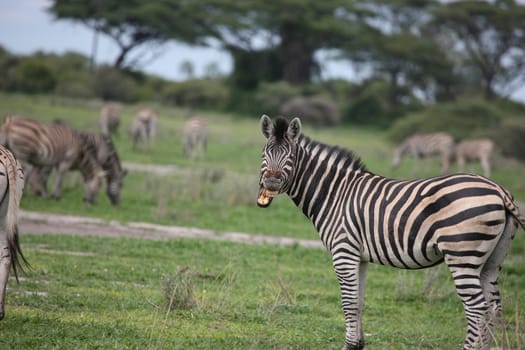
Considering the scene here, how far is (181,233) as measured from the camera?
574 inches

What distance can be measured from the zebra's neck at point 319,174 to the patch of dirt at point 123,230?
20.8 feet

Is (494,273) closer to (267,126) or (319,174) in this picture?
(319,174)

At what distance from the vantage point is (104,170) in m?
17.8

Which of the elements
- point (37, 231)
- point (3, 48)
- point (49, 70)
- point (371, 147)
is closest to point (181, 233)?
point (37, 231)

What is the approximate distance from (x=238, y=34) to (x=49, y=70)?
15842 millimetres

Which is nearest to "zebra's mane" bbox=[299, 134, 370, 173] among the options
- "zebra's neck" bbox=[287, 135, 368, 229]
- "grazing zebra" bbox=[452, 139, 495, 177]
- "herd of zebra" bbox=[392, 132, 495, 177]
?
"zebra's neck" bbox=[287, 135, 368, 229]

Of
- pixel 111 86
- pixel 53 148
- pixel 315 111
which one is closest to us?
pixel 53 148

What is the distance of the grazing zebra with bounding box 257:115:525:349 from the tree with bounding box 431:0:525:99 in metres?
47.3

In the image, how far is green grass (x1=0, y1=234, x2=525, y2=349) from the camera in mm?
7031

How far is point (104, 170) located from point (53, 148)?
1.62m

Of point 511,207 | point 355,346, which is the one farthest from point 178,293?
point 511,207

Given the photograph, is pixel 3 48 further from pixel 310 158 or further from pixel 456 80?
pixel 310 158

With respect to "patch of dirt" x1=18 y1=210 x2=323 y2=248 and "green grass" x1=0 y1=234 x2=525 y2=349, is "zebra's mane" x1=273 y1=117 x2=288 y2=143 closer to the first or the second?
"green grass" x1=0 y1=234 x2=525 y2=349

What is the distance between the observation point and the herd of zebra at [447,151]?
30844 millimetres
